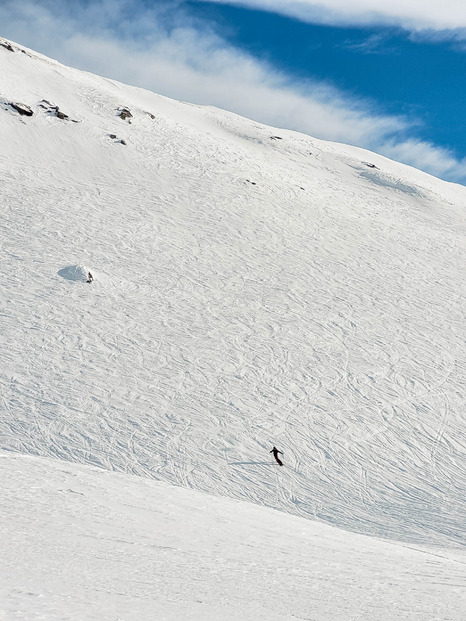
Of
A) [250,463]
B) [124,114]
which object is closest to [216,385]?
[250,463]

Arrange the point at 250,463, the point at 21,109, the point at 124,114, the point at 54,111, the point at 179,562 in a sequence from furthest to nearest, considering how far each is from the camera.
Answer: the point at 124,114 → the point at 54,111 → the point at 21,109 → the point at 250,463 → the point at 179,562

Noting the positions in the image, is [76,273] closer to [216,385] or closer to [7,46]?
[216,385]

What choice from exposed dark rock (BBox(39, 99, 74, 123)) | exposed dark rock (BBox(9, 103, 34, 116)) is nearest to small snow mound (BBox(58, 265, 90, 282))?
exposed dark rock (BBox(9, 103, 34, 116))

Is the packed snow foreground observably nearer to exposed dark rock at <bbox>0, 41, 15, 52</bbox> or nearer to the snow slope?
the snow slope

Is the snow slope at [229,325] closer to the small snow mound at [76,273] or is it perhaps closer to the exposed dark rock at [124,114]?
the small snow mound at [76,273]

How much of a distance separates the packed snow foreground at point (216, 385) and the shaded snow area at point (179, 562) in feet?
0.14

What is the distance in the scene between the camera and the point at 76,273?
22.2m

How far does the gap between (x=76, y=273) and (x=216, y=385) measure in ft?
28.2

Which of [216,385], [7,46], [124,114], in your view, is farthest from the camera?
[7,46]

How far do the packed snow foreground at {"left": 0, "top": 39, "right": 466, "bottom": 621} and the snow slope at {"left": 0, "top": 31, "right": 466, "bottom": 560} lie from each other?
0.31 ft

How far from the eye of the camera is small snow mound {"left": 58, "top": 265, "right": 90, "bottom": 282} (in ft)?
72.2

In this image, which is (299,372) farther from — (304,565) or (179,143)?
(179,143)

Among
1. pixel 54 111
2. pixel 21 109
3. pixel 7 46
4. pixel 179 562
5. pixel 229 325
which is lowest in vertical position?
pixel 229 325

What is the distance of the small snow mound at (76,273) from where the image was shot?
22.0 m
